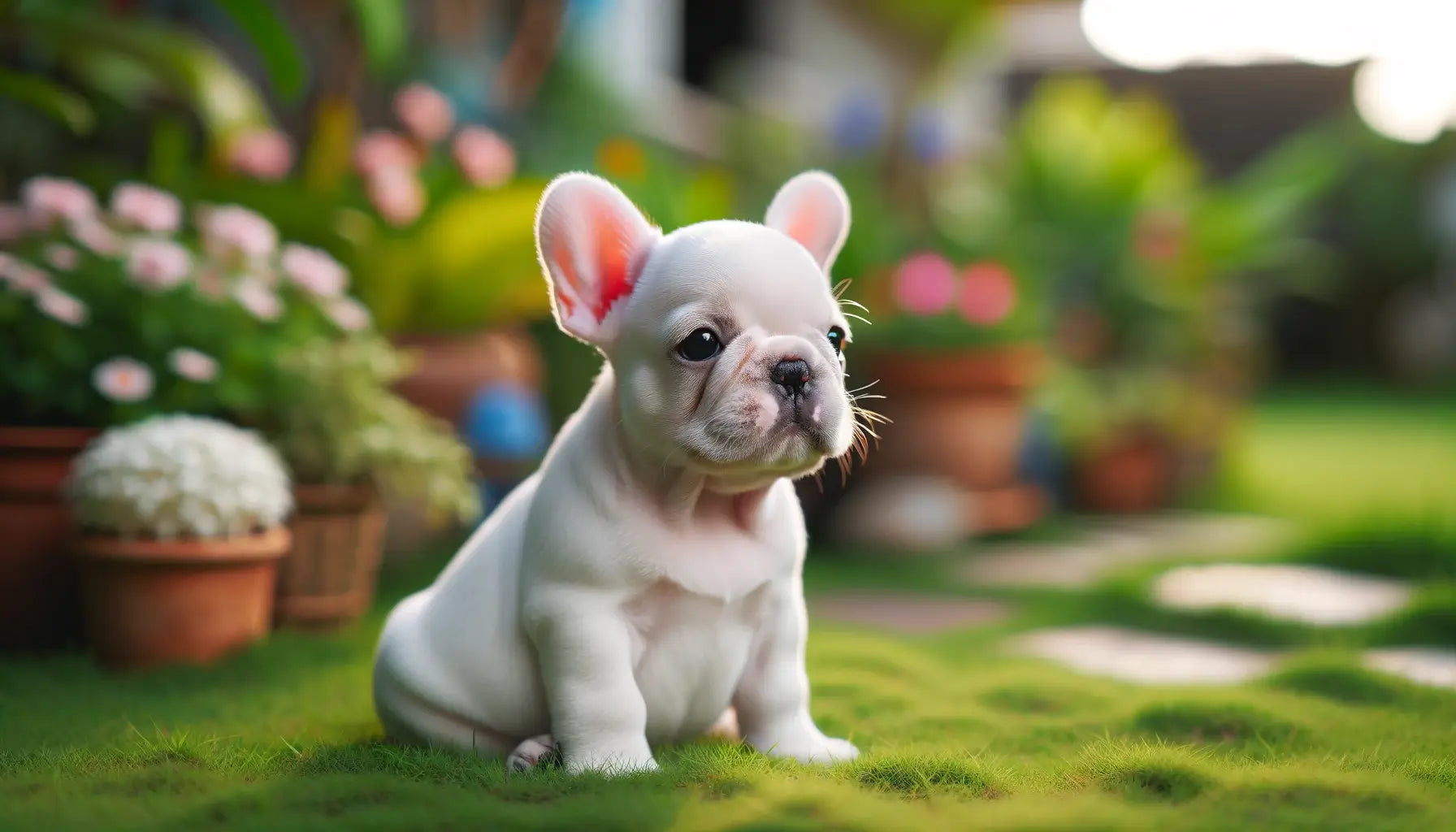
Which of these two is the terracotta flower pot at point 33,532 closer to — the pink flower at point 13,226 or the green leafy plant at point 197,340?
the green leafy plant at point 197,340

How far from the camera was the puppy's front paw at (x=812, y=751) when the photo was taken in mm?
2172

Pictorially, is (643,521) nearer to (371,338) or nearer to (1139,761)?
(1139,761)

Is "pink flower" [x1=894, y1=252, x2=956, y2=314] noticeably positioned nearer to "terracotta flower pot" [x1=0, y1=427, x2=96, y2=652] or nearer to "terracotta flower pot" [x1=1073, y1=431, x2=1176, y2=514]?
"terracotta flower pot" [x1=1073, y1=431, x2=1176, y2=514]

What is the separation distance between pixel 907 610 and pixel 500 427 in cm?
145

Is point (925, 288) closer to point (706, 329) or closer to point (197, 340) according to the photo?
point (197, 340)

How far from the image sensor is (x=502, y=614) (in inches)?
85.5

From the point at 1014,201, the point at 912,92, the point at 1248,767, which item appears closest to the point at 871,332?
the point at 1014,201

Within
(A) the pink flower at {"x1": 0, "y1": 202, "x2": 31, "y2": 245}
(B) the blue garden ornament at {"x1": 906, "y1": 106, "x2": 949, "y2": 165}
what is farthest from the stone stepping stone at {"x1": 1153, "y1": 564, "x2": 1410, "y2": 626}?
(B) the blue garden ornament at {"x1": 906, "y1": 106, "x2": 949, "y2": 165}

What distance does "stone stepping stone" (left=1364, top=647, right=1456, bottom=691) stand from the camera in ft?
9.80

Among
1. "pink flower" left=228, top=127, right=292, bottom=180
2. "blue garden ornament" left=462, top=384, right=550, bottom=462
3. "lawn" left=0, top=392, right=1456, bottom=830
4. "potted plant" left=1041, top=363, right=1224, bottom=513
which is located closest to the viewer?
"lawn" left=0, top=392, right=1456, bottom=830

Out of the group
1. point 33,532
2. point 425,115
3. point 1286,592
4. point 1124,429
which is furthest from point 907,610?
point 1124,429

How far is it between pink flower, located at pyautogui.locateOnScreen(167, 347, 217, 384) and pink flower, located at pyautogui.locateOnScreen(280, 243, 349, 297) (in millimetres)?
369

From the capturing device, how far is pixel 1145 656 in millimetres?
3436

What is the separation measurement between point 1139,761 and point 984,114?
1246 cm
